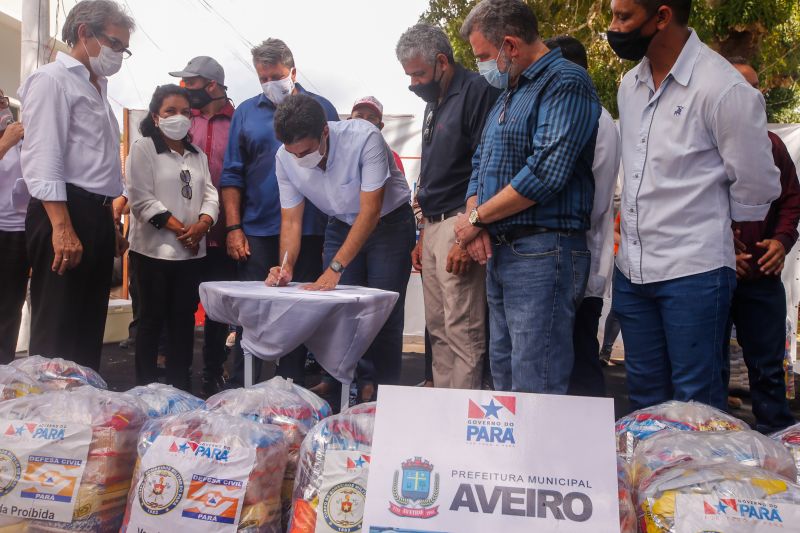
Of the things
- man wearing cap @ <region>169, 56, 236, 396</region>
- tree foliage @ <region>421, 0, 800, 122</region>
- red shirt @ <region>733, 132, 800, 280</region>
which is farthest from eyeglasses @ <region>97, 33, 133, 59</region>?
tree foliage @ <region>421, 0, 800, 122</region>

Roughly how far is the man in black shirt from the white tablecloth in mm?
312

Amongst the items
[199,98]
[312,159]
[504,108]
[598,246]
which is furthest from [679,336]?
[199,98]

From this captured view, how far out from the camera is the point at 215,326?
13.1 ft

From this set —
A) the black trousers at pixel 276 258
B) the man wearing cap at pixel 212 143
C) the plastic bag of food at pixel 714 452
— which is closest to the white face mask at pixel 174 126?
the man wearing cap at pixel 212 143

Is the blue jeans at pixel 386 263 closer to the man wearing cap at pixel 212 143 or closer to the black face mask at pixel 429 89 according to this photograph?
the black face mask at pixel 429 89

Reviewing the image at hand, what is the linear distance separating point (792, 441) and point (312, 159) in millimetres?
2166

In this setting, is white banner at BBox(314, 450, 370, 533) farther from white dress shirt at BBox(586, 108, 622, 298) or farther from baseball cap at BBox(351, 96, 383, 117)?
baseball cap at BBox(351, 96, 383, 117)

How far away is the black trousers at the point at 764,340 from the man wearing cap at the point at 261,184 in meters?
2.10

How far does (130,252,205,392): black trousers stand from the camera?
11.4 feet

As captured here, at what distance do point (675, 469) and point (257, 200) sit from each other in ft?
9.49

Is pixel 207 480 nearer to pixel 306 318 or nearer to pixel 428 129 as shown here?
pixel 306 318

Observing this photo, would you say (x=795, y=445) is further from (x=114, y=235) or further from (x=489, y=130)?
(x=114, y=235)

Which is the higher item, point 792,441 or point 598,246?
point 598,246

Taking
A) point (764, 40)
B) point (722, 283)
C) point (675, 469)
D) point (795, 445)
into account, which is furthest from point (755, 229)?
point (764, 40)
